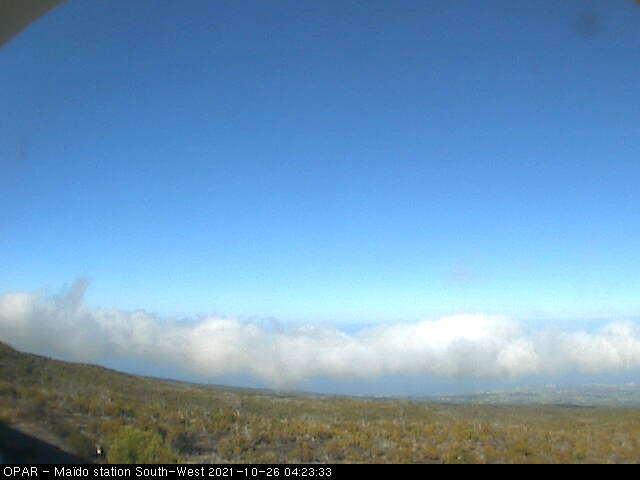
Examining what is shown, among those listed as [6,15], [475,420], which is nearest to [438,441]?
[475,420]

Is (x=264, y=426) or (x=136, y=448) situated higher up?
(x=136, y=448)

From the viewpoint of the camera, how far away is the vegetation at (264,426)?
4.31 m

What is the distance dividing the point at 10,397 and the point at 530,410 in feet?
24.6

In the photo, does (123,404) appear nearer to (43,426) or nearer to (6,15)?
(43,426)

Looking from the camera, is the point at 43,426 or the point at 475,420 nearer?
the point at 43,426

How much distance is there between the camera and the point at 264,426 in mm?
5195

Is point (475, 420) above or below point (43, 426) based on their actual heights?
below

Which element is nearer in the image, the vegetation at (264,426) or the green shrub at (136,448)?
the green shrub at (136,448)

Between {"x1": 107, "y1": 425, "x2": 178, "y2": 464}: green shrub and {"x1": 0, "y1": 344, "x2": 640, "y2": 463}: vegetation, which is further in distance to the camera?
{"x1": 0, "y1": 344, "x2": 640, "y2": 463}: vegetation

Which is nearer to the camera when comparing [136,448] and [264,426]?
[136,448]

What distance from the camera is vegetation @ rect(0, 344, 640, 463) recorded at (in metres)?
4.31
